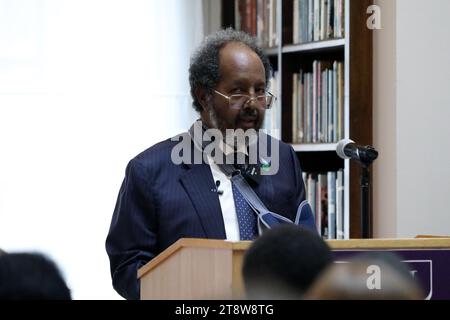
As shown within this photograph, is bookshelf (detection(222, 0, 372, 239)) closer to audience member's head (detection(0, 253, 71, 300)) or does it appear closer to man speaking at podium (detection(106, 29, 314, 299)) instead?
man speaking at podium (detection(106, 29, 314, 299))

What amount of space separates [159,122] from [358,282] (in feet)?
8.32

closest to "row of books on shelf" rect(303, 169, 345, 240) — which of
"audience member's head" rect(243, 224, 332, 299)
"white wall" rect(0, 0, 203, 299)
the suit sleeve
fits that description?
"white wall" rect(0, 0, 203, 299)

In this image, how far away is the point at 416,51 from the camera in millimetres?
3416

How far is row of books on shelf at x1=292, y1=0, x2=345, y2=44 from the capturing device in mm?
3553

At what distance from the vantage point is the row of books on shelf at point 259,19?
12.6 feet

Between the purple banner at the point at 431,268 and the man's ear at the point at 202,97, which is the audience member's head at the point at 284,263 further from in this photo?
the man's ear at the point at 202,97

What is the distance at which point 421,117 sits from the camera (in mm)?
3418

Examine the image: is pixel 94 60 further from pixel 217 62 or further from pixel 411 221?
pixel 411 221

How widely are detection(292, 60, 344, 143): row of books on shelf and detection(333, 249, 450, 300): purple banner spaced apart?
1.57m

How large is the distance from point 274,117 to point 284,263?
2643 mm

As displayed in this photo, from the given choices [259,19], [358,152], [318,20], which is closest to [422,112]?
[318,20]

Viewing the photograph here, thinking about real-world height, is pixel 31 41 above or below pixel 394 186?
above
